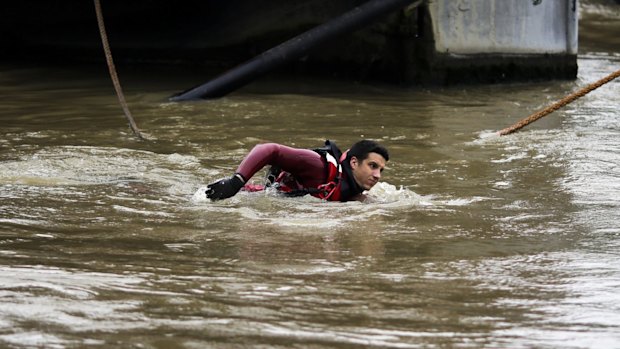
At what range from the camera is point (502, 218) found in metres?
6.32

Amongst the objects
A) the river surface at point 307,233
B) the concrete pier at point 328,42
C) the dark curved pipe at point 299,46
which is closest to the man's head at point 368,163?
the river surface at point 307,233

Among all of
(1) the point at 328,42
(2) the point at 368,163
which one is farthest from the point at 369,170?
(1) the point at 328,42

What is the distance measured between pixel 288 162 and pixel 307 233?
1.19 metres

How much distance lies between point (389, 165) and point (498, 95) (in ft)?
14.8

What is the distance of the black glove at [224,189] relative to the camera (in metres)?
6.39

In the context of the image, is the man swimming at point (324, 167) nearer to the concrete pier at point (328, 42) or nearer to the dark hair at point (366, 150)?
the dark hair at point (366, 150)

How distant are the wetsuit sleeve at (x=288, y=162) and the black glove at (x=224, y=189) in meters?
0.13

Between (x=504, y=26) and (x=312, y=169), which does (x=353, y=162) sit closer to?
(x=312, y=169)

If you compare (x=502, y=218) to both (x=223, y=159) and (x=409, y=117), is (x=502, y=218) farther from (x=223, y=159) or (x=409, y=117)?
(x=409, y=117)

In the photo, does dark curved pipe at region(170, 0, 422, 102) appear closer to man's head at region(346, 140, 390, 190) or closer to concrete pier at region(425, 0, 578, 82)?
concrete pier at region(425, 0, 578, 82)

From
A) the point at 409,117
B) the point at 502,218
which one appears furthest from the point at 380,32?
the point at 502,218

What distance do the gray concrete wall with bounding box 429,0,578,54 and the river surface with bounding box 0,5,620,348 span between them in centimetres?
157

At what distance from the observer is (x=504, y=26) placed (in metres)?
13.3

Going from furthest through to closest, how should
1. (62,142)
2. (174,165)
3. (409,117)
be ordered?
1. (409,117)
2. (62,142)
3. (174,165)
